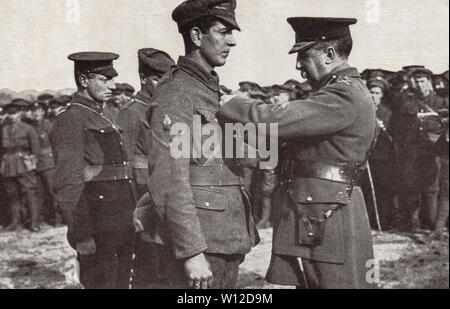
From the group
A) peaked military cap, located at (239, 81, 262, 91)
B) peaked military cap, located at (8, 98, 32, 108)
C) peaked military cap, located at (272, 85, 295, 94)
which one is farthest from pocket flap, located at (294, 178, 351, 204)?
peaked military cap, located at (239, 81, 262, 91)

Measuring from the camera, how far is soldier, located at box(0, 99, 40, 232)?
11.2 meters

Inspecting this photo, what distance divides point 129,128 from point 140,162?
359 mm

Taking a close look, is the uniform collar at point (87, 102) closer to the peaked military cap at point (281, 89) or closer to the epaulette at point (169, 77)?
A: the epaulette at point (169, 77)

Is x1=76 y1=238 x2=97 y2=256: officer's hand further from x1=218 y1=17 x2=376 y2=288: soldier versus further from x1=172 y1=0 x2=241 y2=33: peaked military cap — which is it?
x1=172 y1=0 x2=241 y2=33: peaked military cap

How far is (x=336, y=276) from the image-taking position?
362 cm

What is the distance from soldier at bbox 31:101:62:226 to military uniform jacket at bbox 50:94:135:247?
6.45 meters

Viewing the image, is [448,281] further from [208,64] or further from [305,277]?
[208,64]

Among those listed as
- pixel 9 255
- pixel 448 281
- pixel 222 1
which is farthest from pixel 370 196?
pixel 222 1

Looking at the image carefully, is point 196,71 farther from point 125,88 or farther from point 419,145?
point 125,88

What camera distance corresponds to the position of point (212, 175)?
3531 millimetres

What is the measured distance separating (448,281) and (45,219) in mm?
8450

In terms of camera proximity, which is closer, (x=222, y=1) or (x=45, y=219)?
(x=222, y=1)

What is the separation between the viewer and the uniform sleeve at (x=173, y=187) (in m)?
3.27

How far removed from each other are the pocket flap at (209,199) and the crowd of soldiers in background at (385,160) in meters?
6.80
